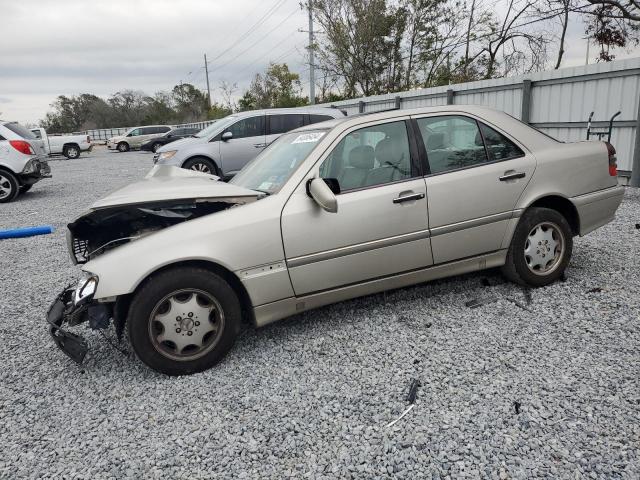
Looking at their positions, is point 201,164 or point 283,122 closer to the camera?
point 201,164

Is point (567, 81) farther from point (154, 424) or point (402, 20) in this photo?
point (402, 20)

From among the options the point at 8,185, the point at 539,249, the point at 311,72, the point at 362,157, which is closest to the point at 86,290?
the point at 362,157

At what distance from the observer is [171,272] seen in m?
2.94

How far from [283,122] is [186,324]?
9.16 meters

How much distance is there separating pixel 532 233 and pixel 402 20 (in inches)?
950

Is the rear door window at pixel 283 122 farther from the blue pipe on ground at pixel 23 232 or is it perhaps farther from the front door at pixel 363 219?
the front door at pixel 363 219

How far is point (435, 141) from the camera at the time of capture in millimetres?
3713

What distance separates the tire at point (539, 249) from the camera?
3.90 meters

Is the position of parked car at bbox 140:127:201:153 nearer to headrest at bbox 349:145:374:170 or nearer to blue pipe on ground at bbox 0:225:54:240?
blue pipe on ground at bbox 0:225:54:240

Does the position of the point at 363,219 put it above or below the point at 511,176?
below

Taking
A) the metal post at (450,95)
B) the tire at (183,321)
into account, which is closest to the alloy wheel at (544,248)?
the tire at (183,321)

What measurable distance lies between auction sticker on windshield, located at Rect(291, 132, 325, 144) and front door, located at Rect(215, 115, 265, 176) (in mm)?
7553

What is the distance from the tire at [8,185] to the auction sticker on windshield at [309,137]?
10.1m

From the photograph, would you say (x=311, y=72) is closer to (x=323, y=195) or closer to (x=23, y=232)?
(x=23, y=232)
